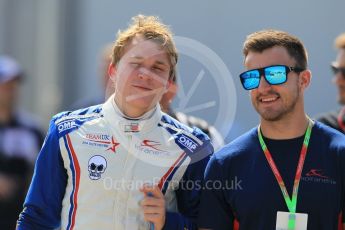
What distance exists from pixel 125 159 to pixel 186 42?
0.90 m

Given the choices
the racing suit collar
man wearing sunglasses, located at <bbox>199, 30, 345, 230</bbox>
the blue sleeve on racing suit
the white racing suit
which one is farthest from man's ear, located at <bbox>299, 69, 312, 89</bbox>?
the blue sleeve on racing suit

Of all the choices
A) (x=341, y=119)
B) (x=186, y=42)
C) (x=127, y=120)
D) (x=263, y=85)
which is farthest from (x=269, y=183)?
(x=341, y=119)

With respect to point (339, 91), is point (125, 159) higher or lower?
lower

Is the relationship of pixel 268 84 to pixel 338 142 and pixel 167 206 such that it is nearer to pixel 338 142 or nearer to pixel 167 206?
pixel 338 142

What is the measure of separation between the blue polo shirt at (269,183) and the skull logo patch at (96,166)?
1.64ft

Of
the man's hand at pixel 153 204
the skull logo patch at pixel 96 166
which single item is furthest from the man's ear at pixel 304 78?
the skull logo patch at pixel 96 166

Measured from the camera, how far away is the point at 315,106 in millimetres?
7633

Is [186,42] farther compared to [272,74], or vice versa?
[186,42]

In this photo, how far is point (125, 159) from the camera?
13.6ft

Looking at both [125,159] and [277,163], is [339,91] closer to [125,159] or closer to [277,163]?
[277,163]

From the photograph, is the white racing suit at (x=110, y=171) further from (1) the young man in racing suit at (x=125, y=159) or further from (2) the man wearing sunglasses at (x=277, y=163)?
(2) the man wearing sunglasses at (x=277, y=163)

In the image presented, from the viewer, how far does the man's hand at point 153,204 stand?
396cm

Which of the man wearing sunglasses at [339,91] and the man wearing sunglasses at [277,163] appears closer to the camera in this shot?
the man wearing sunglasses at [277,163]

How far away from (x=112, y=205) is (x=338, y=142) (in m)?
1.10
